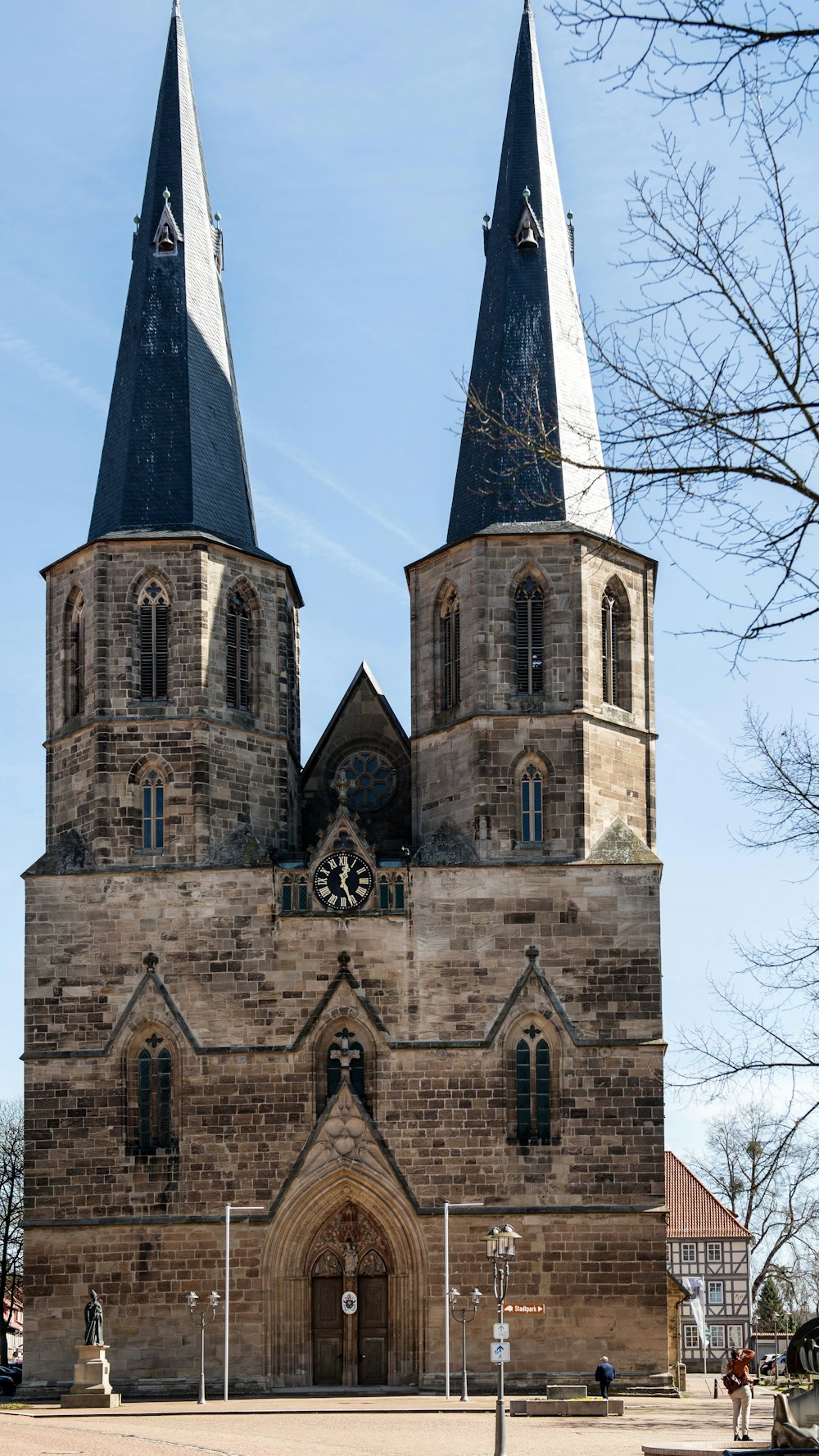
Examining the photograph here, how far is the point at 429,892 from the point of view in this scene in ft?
130

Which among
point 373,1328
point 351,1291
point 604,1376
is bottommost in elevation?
point 604,1376

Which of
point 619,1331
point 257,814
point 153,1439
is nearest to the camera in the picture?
point 153,1439

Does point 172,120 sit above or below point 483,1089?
above

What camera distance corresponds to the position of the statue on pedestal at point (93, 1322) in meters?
36.7

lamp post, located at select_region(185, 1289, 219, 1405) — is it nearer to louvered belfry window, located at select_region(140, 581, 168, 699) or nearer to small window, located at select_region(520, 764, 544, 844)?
small window, located at select_region(520, 764, 544, 844)

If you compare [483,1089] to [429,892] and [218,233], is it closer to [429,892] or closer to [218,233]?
[429,892]

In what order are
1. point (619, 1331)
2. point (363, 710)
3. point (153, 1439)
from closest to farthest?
1. point (153, 1439)
2. point (619, 1331)
3. point (363, 710)

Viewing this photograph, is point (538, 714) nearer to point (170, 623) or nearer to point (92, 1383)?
point (170, 623)

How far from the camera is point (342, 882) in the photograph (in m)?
40.0

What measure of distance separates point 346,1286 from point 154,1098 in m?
4.65

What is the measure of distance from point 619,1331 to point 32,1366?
10056 mm

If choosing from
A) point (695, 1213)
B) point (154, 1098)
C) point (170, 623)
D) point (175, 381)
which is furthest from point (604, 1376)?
point (695, 1213)

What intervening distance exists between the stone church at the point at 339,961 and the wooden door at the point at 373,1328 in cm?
4

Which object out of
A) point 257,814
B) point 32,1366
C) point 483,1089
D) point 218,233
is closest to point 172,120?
point 218,233
